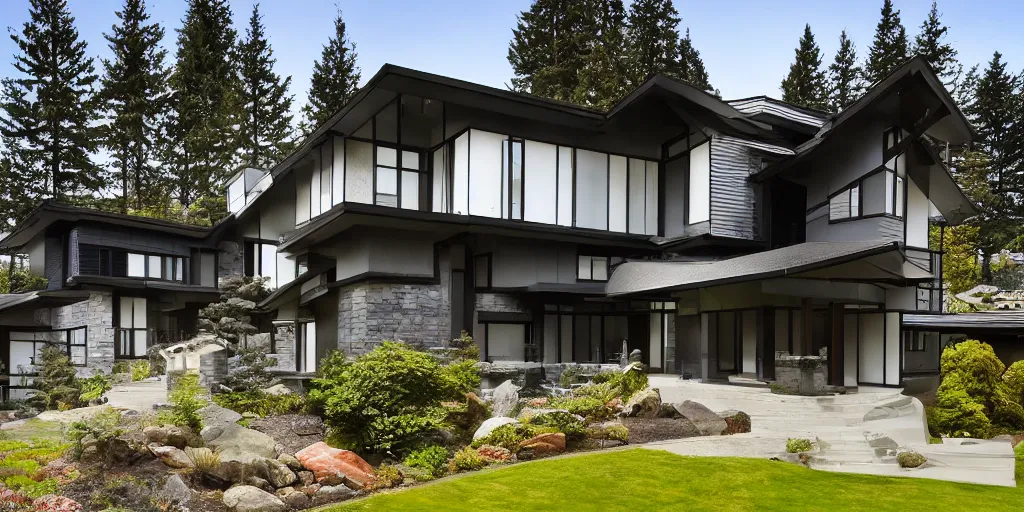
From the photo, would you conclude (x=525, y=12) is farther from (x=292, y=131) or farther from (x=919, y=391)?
(x=919, y=391)

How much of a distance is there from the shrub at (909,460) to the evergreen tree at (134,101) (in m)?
43.0

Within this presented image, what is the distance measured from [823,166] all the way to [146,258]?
26313mm

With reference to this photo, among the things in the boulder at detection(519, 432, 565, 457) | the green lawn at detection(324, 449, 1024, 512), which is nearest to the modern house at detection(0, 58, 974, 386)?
the boulder at detection(519, 432, 565, 457)

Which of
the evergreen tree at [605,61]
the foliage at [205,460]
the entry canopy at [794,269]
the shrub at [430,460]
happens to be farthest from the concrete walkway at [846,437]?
the evergreen tree at [605,61]

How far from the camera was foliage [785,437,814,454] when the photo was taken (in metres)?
11.9

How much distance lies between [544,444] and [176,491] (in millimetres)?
5571

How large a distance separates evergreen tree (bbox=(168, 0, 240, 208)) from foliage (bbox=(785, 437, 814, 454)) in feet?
126

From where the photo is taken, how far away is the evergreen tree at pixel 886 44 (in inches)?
1753

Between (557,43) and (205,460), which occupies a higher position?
(557,43)

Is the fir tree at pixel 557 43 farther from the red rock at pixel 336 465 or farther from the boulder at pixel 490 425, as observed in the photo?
the red rock at pixel 336 465

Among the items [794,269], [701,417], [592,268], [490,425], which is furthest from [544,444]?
[592,268]

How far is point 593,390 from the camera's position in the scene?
50.1ft

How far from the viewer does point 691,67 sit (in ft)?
156

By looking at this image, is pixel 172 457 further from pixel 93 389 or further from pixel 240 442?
pixel 93 389
